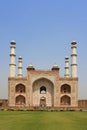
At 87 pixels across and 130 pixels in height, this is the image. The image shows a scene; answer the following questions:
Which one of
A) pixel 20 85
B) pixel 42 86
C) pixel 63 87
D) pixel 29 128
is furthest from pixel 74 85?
pixel 29 128

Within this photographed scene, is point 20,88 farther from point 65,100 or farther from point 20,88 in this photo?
point 65,100

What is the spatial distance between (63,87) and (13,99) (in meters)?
8.44

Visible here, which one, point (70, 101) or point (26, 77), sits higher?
point (26, 77)

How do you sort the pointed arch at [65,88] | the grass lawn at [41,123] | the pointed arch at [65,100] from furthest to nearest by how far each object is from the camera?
the pointed arch at [65,88]
the pointed arch at [65,100]
the grass lawn at [41,123]

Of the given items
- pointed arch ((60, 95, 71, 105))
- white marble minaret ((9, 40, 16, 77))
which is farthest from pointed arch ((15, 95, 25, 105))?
pointed arch ((60, 95, 71, 105))

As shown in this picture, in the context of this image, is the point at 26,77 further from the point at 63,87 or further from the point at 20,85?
the point at 63,87

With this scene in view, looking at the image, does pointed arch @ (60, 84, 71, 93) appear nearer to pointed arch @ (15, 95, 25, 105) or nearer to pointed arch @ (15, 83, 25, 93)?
pointed arch @ (15, 83, 25, 93)

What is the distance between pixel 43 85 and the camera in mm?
50469

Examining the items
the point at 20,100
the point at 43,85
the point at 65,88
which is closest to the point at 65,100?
the point at 65,88

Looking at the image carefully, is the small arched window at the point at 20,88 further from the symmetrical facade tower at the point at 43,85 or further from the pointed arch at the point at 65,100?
the pointed arch at the point at 65,100

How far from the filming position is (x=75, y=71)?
48.9m

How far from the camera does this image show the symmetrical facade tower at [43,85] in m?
48.5

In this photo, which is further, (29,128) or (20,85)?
(20,85)

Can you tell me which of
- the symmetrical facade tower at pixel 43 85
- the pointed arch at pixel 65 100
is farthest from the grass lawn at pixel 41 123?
the pointed arch at pixel 65 100
